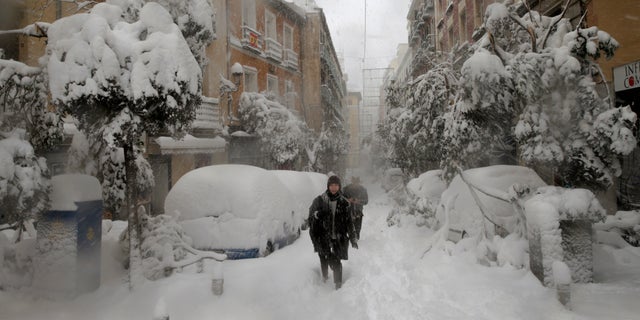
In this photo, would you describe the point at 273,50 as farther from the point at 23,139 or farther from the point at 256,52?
the point at 23,139

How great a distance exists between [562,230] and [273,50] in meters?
18.5

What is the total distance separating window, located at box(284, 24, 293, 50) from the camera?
2471cm

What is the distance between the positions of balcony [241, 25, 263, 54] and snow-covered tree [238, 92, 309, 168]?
242 cm

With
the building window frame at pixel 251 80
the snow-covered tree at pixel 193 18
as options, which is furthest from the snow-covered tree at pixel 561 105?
the building window frame at pixel 251 80

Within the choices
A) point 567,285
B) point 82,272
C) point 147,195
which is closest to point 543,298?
point 567,285

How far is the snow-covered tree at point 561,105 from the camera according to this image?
17.7 feet

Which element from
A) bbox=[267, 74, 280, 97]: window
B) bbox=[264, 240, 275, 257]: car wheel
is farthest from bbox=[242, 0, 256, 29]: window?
bbox=[264, 240, 275, 257]: car wheel

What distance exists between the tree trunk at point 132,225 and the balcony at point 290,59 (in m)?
19.2

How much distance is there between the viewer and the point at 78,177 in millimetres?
5004

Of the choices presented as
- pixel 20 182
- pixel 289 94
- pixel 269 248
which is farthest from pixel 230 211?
pixel 289 94

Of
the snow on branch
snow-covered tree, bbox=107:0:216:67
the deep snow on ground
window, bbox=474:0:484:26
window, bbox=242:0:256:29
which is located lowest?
the deep snow on ground

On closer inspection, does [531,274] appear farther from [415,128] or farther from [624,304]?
[415,128]

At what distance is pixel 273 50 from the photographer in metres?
21.5

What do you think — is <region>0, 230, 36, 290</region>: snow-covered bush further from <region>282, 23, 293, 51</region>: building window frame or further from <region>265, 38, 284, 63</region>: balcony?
<region>282, 23, 293, 51</region>: building window frame
